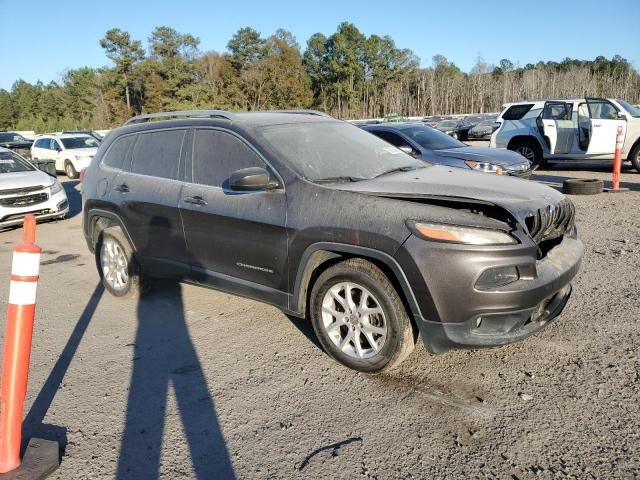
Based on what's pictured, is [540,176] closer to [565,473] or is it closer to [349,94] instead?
[565,473]

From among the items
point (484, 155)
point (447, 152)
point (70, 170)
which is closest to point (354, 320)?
point (447, 152)

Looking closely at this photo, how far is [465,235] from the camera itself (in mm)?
2930

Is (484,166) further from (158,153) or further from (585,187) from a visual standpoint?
(158,153)

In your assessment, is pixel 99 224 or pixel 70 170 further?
pixel 70 170

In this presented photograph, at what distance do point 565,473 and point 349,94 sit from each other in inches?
3199

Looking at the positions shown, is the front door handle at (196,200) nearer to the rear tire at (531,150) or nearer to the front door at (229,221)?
Result: the front door at (229,221)

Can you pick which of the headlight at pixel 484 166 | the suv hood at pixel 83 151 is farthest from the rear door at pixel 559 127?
the suv hood at pixel 83 151

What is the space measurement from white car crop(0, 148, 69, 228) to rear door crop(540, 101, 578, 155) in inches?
442

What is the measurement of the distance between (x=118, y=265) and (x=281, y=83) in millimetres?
Result: 66510

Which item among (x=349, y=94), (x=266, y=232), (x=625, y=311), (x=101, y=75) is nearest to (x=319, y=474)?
(x=266, y=232)

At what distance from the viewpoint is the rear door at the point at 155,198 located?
14.3 ft

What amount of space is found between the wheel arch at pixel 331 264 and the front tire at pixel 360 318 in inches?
1.7

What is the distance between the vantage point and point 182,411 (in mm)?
3047

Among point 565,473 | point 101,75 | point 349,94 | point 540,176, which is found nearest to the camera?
point 565,473
